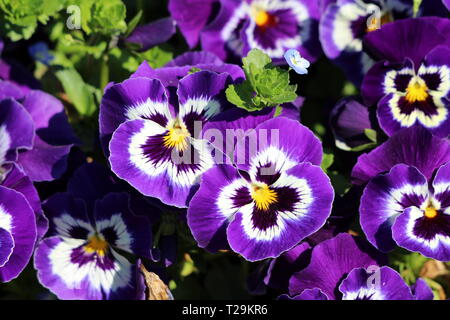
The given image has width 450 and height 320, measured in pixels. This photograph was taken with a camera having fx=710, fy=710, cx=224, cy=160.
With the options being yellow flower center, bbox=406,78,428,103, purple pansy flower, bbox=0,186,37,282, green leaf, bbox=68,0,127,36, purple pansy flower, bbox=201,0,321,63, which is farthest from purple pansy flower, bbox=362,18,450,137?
purple pansy flower, bbox=0,186,37,282

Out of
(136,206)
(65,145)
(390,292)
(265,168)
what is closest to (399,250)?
(390,292)

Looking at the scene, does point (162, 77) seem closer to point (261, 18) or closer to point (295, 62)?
point (295, 62)

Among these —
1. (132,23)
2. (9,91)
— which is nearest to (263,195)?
(132,23)

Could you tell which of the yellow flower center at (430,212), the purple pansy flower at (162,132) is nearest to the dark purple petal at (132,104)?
the purple pansy flower at (162,132)

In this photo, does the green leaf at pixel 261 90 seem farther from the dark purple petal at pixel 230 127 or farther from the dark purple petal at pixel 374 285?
the dark purple petal at pixel 374 285

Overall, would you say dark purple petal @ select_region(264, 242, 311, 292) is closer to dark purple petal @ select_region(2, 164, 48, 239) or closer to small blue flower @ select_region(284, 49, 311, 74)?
small blue flower @ select_region(284, 49, 311, 74)

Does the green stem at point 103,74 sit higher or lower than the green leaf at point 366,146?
higher

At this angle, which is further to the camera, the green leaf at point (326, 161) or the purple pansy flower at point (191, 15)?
the purple pansy flower at point (191, 15)

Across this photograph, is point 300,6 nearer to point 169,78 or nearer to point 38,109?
point 169,78
